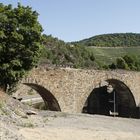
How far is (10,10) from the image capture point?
24156mm

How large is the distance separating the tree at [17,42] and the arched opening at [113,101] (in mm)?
16365

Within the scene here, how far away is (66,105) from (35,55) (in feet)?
28.7

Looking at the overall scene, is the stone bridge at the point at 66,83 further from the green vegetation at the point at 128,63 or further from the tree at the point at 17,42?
the green vegetation at the point at 128,63

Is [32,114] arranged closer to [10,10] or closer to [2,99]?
[2,99]

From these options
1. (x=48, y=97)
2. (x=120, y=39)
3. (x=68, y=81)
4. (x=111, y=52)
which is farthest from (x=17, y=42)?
(x=120, y=39)

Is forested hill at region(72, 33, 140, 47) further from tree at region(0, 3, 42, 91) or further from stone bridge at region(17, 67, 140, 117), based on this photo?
tree at region(0, 3, 42, 91)

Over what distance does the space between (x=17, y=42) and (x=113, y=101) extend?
2342cm

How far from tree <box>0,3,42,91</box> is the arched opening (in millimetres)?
16365

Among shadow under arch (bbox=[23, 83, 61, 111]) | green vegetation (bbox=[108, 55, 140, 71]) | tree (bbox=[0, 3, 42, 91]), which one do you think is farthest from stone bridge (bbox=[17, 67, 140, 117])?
green vegetation (bbox=[108, 55, 140, 71])

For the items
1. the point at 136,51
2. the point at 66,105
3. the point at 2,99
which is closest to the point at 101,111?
the point at 66,105

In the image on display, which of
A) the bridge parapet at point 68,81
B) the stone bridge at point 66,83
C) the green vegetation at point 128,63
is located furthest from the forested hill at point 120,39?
the bridge parapet at point 68,81

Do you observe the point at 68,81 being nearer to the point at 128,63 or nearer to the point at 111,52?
the point at 128,63

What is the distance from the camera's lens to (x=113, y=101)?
148 ft

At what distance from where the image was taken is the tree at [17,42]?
23.2 meters
